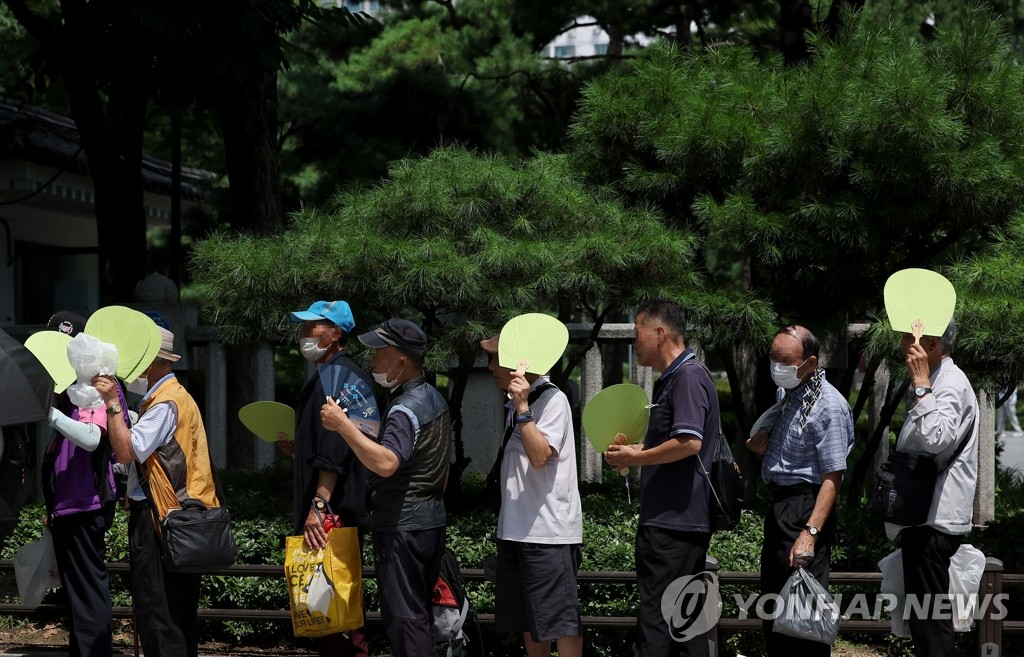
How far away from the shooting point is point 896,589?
4.87 meters

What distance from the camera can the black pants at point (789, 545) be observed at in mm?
4852

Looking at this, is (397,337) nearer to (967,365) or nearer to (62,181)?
(967,365)

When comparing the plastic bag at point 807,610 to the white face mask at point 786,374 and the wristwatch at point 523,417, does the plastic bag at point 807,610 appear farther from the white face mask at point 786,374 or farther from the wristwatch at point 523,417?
the wristwatch at point 523,417

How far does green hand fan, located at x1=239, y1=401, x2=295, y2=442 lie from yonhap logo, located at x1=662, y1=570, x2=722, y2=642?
208cm

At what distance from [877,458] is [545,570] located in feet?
15.9

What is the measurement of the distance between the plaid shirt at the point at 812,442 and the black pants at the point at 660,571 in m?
0.51

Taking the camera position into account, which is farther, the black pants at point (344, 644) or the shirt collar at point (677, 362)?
the black pants at point (344, 644)

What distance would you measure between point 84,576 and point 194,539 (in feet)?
2.74

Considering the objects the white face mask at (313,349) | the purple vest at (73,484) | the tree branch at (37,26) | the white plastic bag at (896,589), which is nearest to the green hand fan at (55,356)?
the purple vest at (73,484)

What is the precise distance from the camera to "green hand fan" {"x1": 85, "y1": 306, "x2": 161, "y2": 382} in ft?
16.3

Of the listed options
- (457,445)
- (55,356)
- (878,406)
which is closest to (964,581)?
(457,445)

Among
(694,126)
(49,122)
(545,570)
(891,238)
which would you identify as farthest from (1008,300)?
(49,122)

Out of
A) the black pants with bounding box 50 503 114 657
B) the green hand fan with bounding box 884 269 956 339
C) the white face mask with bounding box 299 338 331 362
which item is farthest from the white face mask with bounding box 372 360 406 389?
the green hand fan with bounding box 884 269 956 339

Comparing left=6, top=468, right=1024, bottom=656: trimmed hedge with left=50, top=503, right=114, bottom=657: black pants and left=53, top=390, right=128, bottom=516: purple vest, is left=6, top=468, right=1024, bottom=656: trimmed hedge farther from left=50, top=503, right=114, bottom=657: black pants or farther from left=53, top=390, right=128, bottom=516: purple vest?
left=53, top=390, right=128, bottom=516: purple vest
